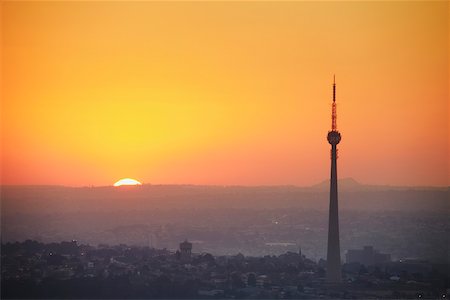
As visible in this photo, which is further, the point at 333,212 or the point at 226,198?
the point at 226,198

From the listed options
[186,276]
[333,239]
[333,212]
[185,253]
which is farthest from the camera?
[185,253]

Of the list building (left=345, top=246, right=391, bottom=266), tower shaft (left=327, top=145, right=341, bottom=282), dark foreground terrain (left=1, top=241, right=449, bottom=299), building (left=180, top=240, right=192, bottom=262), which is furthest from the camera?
building (left=345, top=246, right=391, bottom=266)

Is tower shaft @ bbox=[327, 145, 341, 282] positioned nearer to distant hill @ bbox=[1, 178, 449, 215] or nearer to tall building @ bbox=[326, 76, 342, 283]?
tall building @ bbox=[326, 76, 342, 283]

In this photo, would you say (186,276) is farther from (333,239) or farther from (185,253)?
(185,253)

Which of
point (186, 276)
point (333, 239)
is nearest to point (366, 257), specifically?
point (333, 239)

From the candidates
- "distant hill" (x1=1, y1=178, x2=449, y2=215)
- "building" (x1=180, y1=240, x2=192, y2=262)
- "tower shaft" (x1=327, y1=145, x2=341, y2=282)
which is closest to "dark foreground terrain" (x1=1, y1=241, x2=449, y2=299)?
"building" (x1=180, y1=240, x2=192, y2=262)

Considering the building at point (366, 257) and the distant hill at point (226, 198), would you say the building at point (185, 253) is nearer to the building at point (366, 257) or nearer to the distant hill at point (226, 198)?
the building at point (366, 257)

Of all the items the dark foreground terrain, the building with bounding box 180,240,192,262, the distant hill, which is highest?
the distant hill

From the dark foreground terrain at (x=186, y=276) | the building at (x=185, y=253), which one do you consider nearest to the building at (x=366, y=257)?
the dark foreground terrain at (x=186, y=276)

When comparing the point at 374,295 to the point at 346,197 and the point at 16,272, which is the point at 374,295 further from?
the point at 346,197
